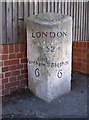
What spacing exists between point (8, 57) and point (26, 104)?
A: 967 mm

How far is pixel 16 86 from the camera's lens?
4.93 m

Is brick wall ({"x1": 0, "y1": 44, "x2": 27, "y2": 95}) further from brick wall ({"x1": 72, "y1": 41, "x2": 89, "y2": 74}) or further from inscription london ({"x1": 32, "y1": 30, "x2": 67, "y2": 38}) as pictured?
brick wall ({"x1": 72, "y1": 41, "x2": 89, "y2": 74})

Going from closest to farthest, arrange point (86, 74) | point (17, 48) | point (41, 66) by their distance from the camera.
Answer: point (41, 66) < point (17, 48) < point (86, 74)

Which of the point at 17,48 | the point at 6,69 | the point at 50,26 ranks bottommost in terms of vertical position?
the point at 6,69

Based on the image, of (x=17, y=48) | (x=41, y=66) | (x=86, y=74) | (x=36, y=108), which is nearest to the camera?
(x=36, y=108)

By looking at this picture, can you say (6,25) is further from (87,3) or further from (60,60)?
(87,3)

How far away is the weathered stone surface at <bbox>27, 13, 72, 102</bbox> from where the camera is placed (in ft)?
14.9

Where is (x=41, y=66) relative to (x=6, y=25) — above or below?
below

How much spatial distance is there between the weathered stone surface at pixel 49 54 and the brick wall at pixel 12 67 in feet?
0.65

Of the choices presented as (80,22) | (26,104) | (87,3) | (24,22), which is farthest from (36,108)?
(87,3)

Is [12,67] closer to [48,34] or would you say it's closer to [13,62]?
[13,62]

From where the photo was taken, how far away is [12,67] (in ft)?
15.8

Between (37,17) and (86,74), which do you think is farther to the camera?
(86,74)

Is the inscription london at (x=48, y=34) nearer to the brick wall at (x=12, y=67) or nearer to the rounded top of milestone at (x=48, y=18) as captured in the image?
the rounded top of milestone at (x=48, y=18)
